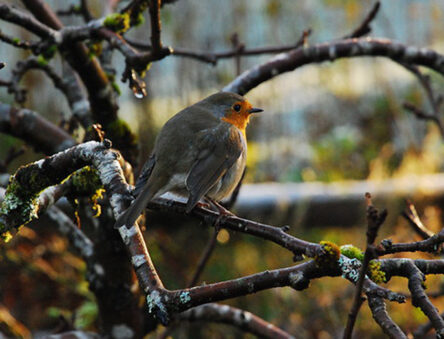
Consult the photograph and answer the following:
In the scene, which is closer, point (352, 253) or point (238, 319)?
point (352, 253)

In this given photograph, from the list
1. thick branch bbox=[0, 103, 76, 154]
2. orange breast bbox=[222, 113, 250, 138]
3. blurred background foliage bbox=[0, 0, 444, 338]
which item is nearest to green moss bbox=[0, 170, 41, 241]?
thick branch bbox=[0, 103, 76, 154]

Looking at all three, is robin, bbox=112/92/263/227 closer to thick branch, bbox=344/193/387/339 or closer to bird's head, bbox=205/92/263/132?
bird's head, bbox=205/92/263/132

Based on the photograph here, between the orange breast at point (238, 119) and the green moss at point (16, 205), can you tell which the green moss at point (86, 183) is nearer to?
the green moss at point (16, 205)

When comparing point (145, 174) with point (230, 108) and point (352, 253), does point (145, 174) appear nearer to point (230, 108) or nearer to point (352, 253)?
point (230, 108)

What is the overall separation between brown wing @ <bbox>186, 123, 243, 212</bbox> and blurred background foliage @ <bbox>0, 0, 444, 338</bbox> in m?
1.55

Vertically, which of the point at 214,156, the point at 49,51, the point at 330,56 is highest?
the point at 49,51

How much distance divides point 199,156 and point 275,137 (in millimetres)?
4831

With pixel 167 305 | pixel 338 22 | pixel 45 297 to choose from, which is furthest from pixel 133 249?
pixel 338 22

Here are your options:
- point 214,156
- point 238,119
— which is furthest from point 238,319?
point 238,119

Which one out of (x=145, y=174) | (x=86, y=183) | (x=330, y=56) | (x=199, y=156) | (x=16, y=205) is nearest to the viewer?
(x=16, y=205)

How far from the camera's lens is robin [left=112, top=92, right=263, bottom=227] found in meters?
2.23

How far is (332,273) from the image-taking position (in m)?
1.19

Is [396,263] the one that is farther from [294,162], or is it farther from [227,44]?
[227,44]

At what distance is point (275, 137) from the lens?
23.6ft
